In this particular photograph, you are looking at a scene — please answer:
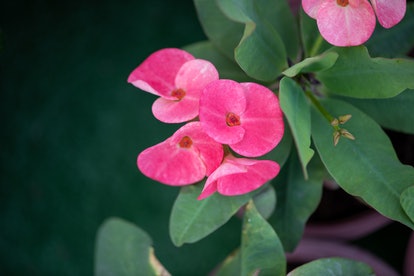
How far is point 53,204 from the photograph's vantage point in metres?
1.61

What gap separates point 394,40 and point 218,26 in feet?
1.06

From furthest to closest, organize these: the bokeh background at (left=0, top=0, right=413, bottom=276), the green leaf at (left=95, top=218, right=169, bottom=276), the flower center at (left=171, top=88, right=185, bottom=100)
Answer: the bokeh background at (left=0, top=0, right=413, bottom=276) → the green leaf at (left=95, top=218, right=169, bottom=276) → the flower center at (left=171, top=88, right=185, bottom=100)

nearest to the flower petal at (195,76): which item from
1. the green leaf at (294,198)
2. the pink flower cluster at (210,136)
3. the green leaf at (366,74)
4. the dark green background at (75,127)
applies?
the pink flower cluster at (210,136)

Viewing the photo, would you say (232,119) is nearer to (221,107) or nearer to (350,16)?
(221,107)

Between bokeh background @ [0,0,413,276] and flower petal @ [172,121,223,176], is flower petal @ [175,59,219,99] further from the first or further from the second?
bokeh background @ [0,0,413,276]

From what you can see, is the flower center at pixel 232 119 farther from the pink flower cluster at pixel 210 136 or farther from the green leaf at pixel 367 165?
the green leaf at pixel 367 165

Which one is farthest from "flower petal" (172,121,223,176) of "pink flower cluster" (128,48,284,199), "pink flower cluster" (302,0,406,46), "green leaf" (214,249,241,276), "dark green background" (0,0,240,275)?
"dark green background" (0,0,240,275)

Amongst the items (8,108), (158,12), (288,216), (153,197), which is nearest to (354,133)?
(288,216)

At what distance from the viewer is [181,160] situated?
685 mm

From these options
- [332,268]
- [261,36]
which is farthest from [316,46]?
[332,268]

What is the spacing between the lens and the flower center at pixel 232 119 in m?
0.65

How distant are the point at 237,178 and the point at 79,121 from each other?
106cm

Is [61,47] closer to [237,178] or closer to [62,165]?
[62,165]

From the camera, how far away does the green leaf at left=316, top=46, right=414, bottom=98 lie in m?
0.70
